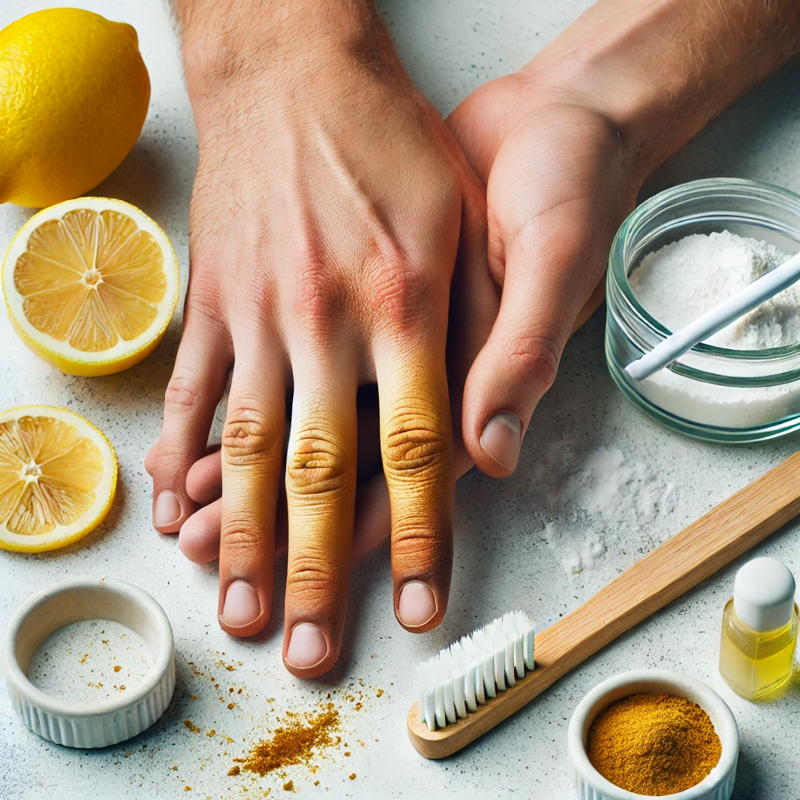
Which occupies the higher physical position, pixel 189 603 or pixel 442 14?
pixel 442 14

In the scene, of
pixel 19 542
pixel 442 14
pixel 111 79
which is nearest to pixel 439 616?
pixel 19 542

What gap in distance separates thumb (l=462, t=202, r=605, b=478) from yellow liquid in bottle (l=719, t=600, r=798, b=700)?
0.93 ft

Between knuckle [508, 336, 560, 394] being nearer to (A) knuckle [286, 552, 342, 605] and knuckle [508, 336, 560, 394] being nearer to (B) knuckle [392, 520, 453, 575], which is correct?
(B) knuckle [392, 520, 453, 575]

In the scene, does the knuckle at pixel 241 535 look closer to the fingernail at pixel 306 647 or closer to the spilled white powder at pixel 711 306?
the fingernail at pixel 306 647

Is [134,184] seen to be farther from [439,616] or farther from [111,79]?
[439,616]

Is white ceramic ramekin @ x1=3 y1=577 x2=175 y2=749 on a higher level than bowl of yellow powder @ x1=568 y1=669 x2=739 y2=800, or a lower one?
higher

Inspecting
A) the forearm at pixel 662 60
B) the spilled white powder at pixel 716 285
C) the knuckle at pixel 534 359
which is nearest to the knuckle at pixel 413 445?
the knuckle at pixel 534 359

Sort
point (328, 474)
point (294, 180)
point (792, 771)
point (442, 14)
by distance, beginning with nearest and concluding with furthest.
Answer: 1. point (792, 771)
2. point (328, 474)
3. point (294, 180)
4. point (442, 14)

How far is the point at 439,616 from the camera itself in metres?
1.07

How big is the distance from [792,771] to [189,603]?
64 centimetres

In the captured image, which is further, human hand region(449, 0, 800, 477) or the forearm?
the forearm

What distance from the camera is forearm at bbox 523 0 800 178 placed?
135cm

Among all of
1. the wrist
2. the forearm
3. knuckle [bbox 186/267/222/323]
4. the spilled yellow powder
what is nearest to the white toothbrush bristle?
the spilled yellow powder

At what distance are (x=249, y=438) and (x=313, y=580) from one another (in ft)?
Answer: 0.60
